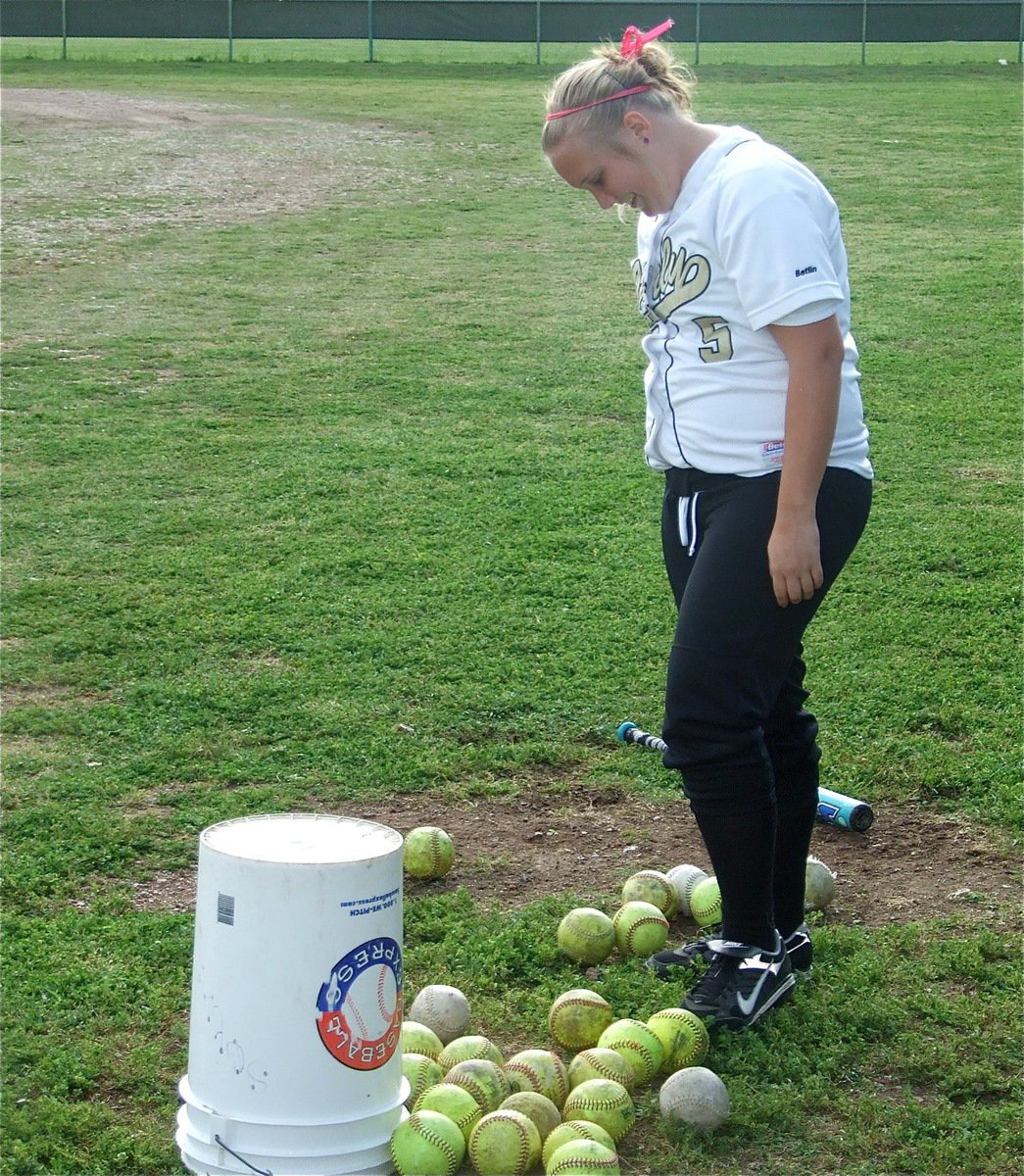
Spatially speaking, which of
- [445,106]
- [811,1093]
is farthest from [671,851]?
[445,106]

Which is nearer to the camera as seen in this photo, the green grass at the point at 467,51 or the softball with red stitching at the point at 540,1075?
the softball with red stitching at the point at 540,1075

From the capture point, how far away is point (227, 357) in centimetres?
1130

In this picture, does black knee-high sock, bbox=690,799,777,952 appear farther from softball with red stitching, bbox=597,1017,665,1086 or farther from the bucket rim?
the bucket rim

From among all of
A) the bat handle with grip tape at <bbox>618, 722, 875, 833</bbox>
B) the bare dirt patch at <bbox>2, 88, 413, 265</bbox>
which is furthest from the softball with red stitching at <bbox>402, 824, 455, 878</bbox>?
the bare dirt patch at <bbox>2, 88, 413, 265</bbox>

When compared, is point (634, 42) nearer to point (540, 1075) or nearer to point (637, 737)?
point (540, 1075)

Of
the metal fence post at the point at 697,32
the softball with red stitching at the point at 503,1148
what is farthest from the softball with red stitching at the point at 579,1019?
the metal fence post at the point at 697,32

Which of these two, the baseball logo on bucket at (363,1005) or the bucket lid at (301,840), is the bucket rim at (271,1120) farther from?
the bucket lid at (301,840)

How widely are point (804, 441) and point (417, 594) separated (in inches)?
162

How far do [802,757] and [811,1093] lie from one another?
30.8 inches

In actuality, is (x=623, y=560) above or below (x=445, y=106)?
below

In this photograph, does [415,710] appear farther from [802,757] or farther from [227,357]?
[227,357]

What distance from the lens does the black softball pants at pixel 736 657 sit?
3.13 meters

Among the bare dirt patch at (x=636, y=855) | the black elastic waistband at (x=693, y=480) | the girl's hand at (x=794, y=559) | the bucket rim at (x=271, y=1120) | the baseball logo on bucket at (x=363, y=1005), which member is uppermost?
the black elastic waistband at (x=693, y=480)

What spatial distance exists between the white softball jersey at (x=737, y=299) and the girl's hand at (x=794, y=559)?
0.17 m
